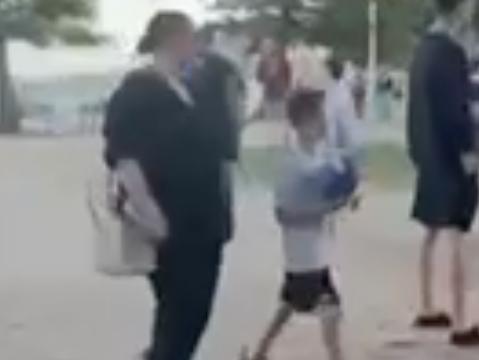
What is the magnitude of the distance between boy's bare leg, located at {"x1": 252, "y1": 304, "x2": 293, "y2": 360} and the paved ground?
0.24 m

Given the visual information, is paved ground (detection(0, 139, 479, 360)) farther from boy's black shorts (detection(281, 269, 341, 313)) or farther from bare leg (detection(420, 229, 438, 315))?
boy's black shorts (detection(281, 269, 341, 313))

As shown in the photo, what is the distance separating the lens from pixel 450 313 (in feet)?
35.6

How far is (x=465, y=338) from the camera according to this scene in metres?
9.84

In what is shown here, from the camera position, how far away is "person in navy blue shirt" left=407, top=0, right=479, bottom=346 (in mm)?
9953

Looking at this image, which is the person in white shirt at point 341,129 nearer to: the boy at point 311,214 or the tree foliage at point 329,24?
the boy at point 311,214

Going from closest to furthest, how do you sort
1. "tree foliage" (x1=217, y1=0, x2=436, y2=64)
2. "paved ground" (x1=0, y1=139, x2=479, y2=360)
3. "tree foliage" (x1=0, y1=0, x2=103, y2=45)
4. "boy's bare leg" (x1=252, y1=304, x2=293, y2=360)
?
"boy's bare leg" (x1=252, y1=304, x2=293, y2=360)
"paved ground" (x1=0, y1=139, x2=479, y2=360)
"tree foliage" (x1=217, y1=0, x2=436, y2=64)
"tree foliage" (x1=0, y1=0, x2=103, y2=45)

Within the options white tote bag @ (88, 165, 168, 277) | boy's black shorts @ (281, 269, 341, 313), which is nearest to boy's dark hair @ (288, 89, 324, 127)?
boy's black shorts @ (281, 269, 341, 313)

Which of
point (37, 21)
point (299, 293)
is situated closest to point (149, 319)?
point (299, 293)

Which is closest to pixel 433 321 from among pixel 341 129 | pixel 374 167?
pixel 341 129

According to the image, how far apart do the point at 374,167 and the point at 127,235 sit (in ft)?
59.0

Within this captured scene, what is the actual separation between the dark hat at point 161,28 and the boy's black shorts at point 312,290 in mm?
1876

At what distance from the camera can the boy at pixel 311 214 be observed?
347 inches

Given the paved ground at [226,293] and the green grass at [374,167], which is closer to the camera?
the paved ground at [226,293]

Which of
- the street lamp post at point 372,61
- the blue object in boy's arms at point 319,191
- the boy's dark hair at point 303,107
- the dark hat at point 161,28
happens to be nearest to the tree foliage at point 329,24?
the street lamp post at point 372,61
